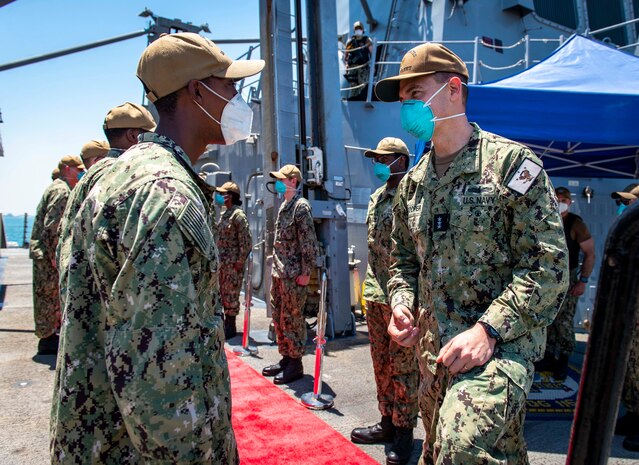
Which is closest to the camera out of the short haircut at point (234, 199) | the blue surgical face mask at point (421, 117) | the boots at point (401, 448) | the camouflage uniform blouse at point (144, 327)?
the camouflage uniform blouse at point (144, 327)

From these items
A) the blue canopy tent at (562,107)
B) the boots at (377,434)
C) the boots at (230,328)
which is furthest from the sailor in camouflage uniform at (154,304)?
the boots at (230,328)

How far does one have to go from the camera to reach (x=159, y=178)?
48.6 inches

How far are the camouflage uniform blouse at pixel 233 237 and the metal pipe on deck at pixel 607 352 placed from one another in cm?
649

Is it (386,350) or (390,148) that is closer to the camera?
(386,350)

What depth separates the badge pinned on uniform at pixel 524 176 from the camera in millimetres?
1908

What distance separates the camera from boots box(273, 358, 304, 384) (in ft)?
16.6

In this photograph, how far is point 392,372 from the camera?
3.56m

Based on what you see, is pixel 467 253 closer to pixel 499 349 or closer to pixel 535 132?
pixel 499 349

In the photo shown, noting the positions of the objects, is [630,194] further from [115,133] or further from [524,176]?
[115,133]

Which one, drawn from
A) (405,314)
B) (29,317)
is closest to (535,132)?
(405,314)

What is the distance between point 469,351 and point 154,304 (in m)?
1.11

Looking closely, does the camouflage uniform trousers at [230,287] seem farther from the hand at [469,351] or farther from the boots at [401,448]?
the hand at [469,351]

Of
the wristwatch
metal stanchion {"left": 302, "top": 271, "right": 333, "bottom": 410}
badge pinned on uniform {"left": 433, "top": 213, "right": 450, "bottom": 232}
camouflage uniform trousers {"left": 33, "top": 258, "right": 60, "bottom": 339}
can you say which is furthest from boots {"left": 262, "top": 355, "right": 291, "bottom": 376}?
the wristwatch

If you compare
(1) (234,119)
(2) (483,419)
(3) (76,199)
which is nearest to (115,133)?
(3) (76,199)
